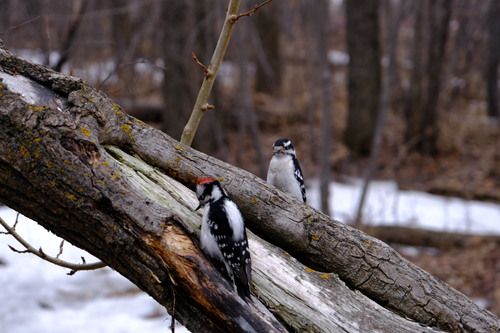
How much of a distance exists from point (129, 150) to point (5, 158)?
828 mm

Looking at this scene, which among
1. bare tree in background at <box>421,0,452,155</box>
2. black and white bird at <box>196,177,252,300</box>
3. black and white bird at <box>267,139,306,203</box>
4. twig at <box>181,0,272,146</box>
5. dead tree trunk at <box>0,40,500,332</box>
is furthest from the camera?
bare tree in background at <box>421,0,452,155</box>

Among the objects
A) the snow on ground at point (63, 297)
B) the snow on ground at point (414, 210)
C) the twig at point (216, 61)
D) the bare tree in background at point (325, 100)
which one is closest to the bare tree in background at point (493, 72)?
the snow on ground at point (414, 210)

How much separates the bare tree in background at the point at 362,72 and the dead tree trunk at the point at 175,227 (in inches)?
365

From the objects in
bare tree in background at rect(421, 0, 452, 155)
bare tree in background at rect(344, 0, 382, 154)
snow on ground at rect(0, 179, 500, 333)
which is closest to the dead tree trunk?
snow on ground at rect(0, 179, 500, 333)

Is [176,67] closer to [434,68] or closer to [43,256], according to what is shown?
[43,256]

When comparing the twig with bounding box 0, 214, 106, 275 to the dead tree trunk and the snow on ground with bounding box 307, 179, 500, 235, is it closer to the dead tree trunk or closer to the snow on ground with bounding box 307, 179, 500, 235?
the dead tree trunk

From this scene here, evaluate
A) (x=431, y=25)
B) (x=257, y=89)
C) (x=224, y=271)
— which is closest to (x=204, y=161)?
(x=224, y=271)

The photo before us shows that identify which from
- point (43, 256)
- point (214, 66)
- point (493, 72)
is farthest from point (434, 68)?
point (43, 256)

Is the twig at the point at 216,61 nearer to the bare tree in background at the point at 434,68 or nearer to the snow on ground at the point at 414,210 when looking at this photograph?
the snow on ground at the point at 414,210

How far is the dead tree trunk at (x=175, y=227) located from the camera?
7.77 feet

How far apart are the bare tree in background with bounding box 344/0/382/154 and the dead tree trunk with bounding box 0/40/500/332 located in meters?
9.27

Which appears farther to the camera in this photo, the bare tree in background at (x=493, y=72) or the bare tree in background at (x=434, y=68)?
the bare tree in background at (x=493, y=72)

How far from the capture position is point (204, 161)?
3088 millimetres

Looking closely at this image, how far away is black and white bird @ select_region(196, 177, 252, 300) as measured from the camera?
8.34 feet
